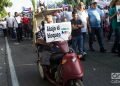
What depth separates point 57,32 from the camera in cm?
1016

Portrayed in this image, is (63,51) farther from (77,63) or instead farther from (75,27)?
(75,27)

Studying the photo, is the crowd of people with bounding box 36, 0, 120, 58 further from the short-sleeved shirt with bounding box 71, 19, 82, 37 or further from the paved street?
the paved street

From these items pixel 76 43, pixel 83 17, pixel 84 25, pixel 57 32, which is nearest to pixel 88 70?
pixel 57 32

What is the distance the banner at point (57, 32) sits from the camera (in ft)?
32.7

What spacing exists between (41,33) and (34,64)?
353 centimetres

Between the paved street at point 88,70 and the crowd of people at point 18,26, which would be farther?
the crowd of people at point 18,26

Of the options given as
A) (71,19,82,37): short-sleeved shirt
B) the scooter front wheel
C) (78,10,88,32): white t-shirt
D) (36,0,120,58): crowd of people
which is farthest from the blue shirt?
the scooter front wheel

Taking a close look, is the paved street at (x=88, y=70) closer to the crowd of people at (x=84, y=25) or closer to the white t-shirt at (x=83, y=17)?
the crowd of people at (x=84, y=25)

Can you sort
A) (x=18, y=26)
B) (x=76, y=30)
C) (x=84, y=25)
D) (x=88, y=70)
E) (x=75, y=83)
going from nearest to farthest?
(x=75, y=83), (x=88, y=70), (x=76, y=30), (x=84, y=25), (x=18, y=26)

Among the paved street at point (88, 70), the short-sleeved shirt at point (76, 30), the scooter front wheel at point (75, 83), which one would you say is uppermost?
the short-sleeved shirt at point (76, 30)

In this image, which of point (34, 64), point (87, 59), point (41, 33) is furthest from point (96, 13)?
point (41, 33)

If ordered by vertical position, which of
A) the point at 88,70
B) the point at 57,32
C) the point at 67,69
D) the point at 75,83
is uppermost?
the point at 57,32

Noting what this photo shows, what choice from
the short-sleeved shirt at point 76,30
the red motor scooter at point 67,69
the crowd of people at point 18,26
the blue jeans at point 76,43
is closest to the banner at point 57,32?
the red motor scooter at point 67,69

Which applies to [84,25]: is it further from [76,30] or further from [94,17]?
[94,17]
